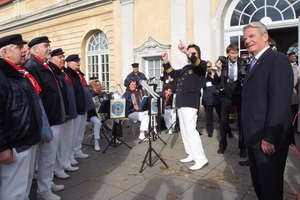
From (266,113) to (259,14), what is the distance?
7747 mm

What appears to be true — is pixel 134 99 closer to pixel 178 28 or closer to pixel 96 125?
pixel 96 125

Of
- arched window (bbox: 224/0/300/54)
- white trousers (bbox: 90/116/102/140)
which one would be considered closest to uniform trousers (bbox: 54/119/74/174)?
white trousers (bbox: 90/116/102/140)

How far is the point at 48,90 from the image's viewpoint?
140 inches

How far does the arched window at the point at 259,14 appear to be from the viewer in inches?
334

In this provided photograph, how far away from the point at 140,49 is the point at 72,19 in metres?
5.03

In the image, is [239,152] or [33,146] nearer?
[33,146]

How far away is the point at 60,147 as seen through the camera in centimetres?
425

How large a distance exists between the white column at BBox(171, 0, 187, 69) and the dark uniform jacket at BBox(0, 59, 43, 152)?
8089mm

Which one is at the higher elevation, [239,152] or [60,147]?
[60,147]

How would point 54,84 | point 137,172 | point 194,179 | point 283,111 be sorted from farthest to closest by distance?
point 137,172 < point 194,179 < point 54,84 < point 283,111

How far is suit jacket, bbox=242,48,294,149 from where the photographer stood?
2.35 m

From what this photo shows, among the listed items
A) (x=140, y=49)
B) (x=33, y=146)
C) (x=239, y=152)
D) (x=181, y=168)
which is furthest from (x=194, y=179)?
(x=140, y=49)

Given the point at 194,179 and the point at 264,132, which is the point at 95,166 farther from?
the point at 264,132

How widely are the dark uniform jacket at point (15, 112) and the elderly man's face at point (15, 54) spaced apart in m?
0.17
